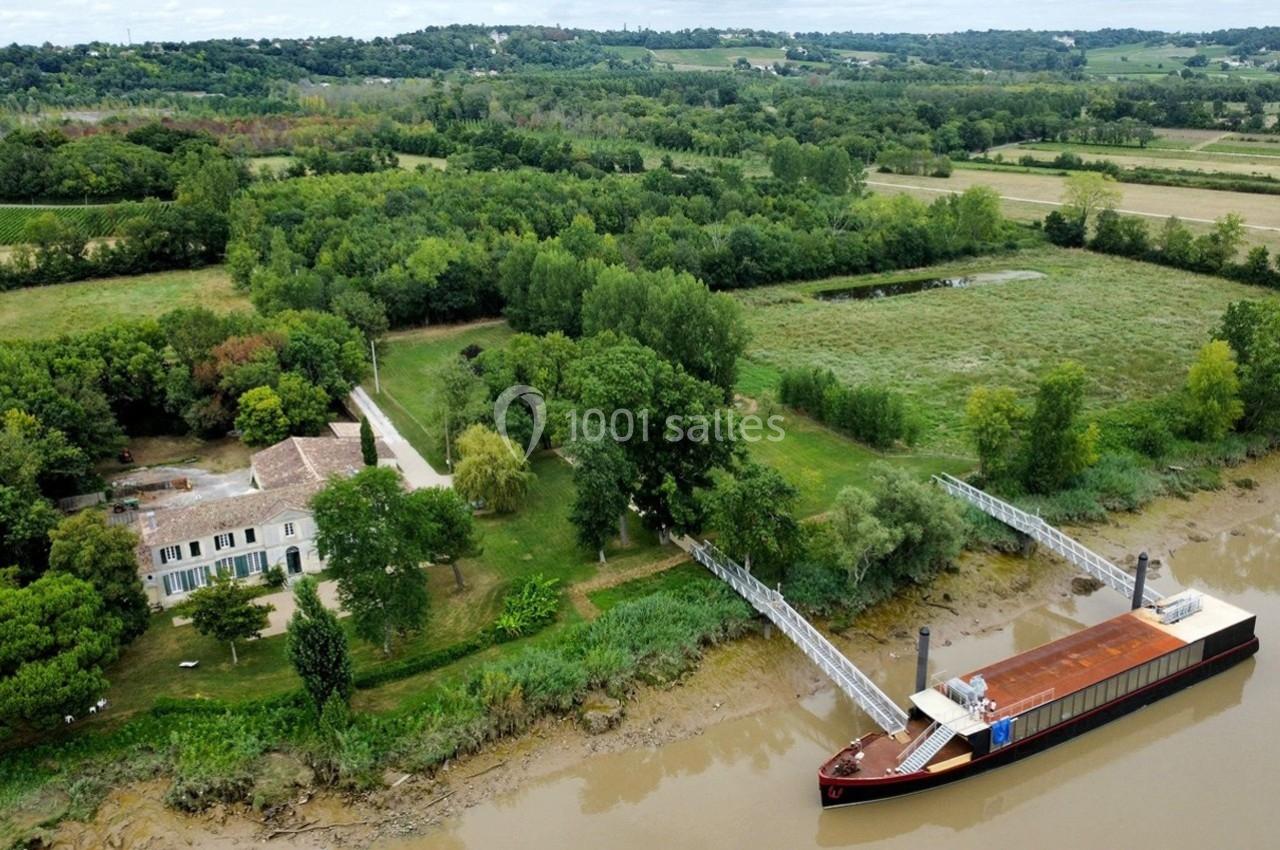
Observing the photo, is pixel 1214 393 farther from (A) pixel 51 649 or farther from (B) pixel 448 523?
(A) pixel 51 649

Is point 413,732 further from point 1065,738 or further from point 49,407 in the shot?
point 49,407

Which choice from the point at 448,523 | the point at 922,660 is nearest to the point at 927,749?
the point at 922,660

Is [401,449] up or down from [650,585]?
up

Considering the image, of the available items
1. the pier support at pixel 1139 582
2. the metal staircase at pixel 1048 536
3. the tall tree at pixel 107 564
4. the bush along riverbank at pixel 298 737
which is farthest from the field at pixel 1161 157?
the tall tree at pixel 107 564

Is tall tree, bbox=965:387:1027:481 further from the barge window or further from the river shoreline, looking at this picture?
the barge window

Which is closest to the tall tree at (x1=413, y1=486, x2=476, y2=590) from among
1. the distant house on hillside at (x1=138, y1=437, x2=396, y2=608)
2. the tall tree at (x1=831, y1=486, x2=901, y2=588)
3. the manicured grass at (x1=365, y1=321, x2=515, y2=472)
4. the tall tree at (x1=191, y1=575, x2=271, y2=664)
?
the distant house on hillside at (x1=138, y1=437, x2=396, y2=608)
